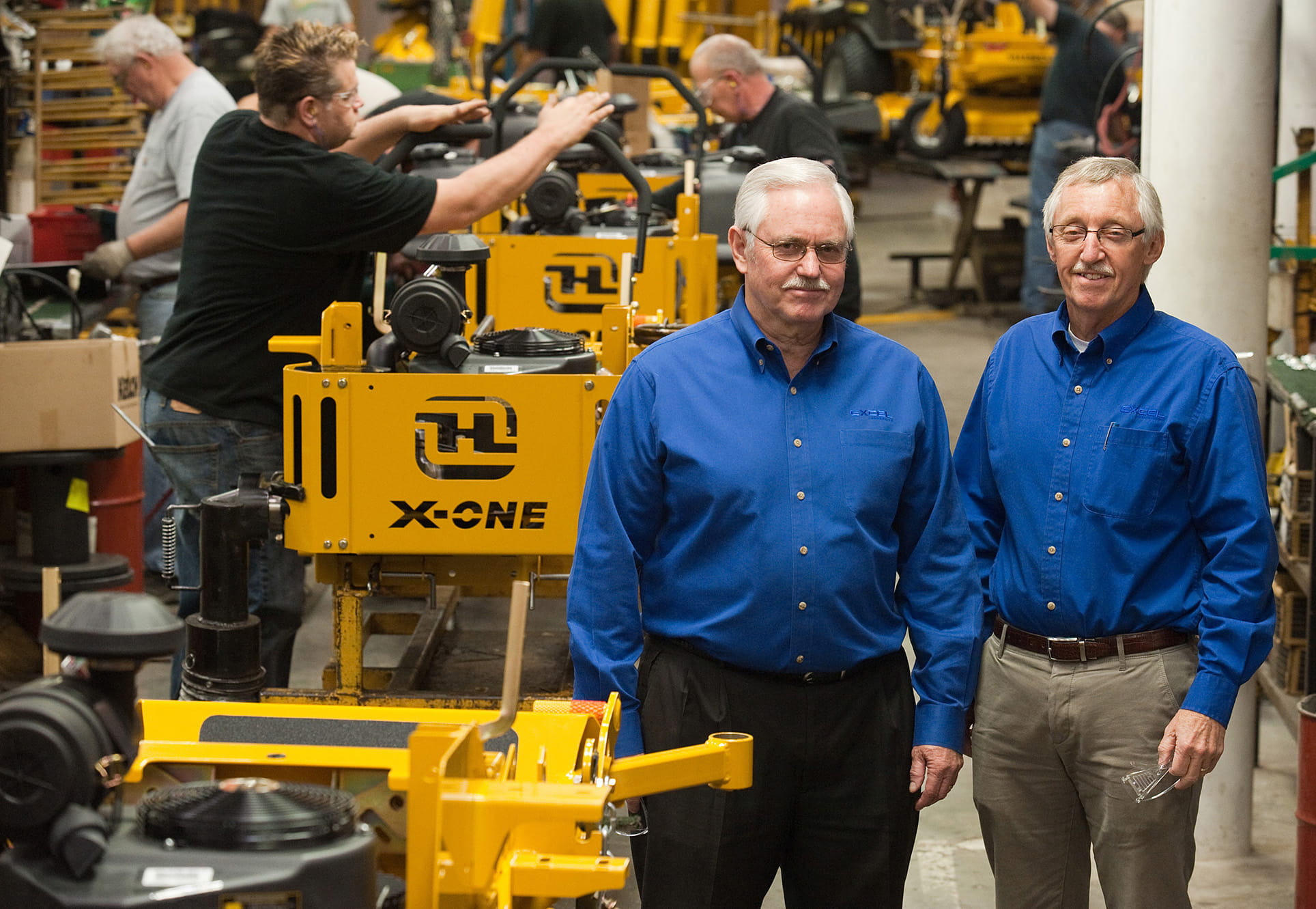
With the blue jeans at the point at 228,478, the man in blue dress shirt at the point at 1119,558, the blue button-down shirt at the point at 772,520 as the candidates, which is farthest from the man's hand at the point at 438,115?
the man in blue dress shirt at the point at 1119,558

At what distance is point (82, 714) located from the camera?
1.41 metres

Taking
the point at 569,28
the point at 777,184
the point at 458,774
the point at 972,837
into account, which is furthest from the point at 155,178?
the point at 458,774

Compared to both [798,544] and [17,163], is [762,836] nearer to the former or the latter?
[798,544]

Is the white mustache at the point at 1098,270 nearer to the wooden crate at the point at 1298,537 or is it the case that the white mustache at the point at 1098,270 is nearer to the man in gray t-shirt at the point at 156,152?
the wooden crate at the point at 1298,537

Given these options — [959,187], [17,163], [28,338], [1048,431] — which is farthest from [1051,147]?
[1048,431]

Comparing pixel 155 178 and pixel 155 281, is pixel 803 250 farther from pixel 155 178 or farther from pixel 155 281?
pixel 155 281

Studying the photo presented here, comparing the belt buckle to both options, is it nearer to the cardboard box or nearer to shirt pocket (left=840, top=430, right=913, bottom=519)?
shirt pocket (left=840, top=430, right=913, bottom=519)

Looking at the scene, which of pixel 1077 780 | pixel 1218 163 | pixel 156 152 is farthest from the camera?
pixel 156 152

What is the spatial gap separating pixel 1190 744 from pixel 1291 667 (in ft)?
6.69

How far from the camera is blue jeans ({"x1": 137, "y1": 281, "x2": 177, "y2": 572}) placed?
18.9 feet

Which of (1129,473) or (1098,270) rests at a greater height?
(1098,270)

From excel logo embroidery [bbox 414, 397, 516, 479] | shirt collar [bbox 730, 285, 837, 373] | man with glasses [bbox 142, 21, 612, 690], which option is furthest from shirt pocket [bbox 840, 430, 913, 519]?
man with glasses [bbox 142, 21, 612, 690]

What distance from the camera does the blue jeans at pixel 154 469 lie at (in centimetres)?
Answer: 577

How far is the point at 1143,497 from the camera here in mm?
2447
